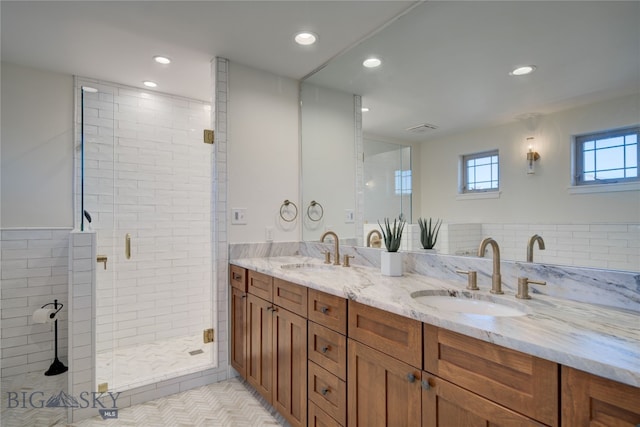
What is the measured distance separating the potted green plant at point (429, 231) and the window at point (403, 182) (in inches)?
8.2

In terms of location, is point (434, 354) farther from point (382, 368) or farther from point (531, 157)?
point (531, 157)

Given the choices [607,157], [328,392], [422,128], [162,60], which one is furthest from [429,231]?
[162,60]

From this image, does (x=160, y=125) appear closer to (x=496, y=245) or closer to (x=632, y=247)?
(x=496, y=245)

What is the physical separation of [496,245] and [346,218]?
1257mm

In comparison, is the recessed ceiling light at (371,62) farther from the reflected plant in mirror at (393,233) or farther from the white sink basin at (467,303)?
the white sink basin at (467,303)

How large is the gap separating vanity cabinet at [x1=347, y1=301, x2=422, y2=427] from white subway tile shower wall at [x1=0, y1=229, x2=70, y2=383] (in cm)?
260

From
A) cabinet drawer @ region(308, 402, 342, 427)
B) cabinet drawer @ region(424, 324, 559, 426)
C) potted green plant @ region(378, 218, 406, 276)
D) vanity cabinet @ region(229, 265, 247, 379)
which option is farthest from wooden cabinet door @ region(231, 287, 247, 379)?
cabinet drawer @ region(424, 324, 559, 426)

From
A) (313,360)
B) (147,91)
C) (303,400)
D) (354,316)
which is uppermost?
(147,91)

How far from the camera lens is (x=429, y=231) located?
5.90 feet

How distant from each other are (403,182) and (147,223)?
7.89ft

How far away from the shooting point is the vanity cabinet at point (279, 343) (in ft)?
5.50

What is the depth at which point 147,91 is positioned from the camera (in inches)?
120

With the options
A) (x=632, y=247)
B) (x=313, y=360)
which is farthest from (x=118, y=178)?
(x=632, y=247)

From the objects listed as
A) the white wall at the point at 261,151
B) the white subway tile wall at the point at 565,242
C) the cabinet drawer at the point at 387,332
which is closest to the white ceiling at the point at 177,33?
the white wall at the point at 261,151
